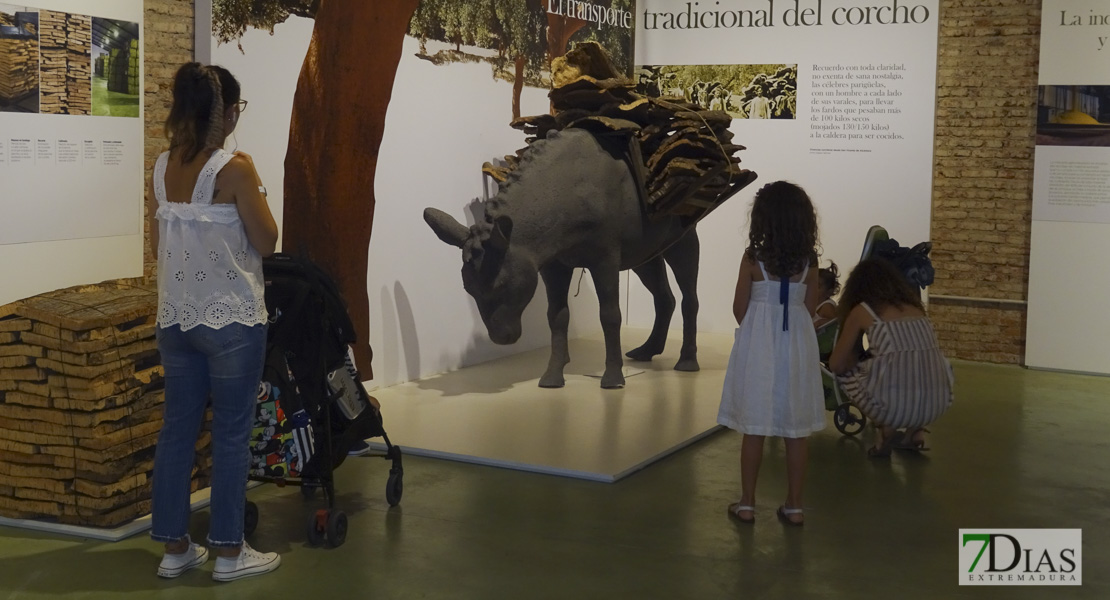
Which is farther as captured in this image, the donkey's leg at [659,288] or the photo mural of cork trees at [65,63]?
the donkey's leg at [659,288]

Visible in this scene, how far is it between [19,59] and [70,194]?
0.65 m

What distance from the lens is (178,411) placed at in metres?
4.28

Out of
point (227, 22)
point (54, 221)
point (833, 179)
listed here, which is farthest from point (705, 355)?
point (54, 221)

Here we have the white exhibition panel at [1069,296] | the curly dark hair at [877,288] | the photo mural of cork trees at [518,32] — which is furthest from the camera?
the white exhibition panel at [1069,296]

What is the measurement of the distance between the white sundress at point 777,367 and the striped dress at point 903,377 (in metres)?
1.23

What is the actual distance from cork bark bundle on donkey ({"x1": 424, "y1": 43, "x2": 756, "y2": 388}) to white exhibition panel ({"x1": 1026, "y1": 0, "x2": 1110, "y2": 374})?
98.2 inches

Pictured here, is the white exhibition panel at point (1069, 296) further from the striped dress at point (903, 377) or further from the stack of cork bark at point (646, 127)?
the striped dress at point (903, 377)

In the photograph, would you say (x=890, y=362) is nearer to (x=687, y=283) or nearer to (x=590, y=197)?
(x=590, y=197)

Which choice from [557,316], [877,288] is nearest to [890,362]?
[877,288]

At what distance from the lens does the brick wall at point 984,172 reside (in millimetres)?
9320

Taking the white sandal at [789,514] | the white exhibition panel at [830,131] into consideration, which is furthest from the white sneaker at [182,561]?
the white exhibition panel at [830,131]

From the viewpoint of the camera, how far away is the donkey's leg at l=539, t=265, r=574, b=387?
779 cm

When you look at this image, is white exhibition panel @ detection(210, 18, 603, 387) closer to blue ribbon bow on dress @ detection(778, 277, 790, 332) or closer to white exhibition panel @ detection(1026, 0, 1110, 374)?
blue ribbon bow on dress @ detection(778, 277, 790, 332)

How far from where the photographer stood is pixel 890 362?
6156 millimetres
